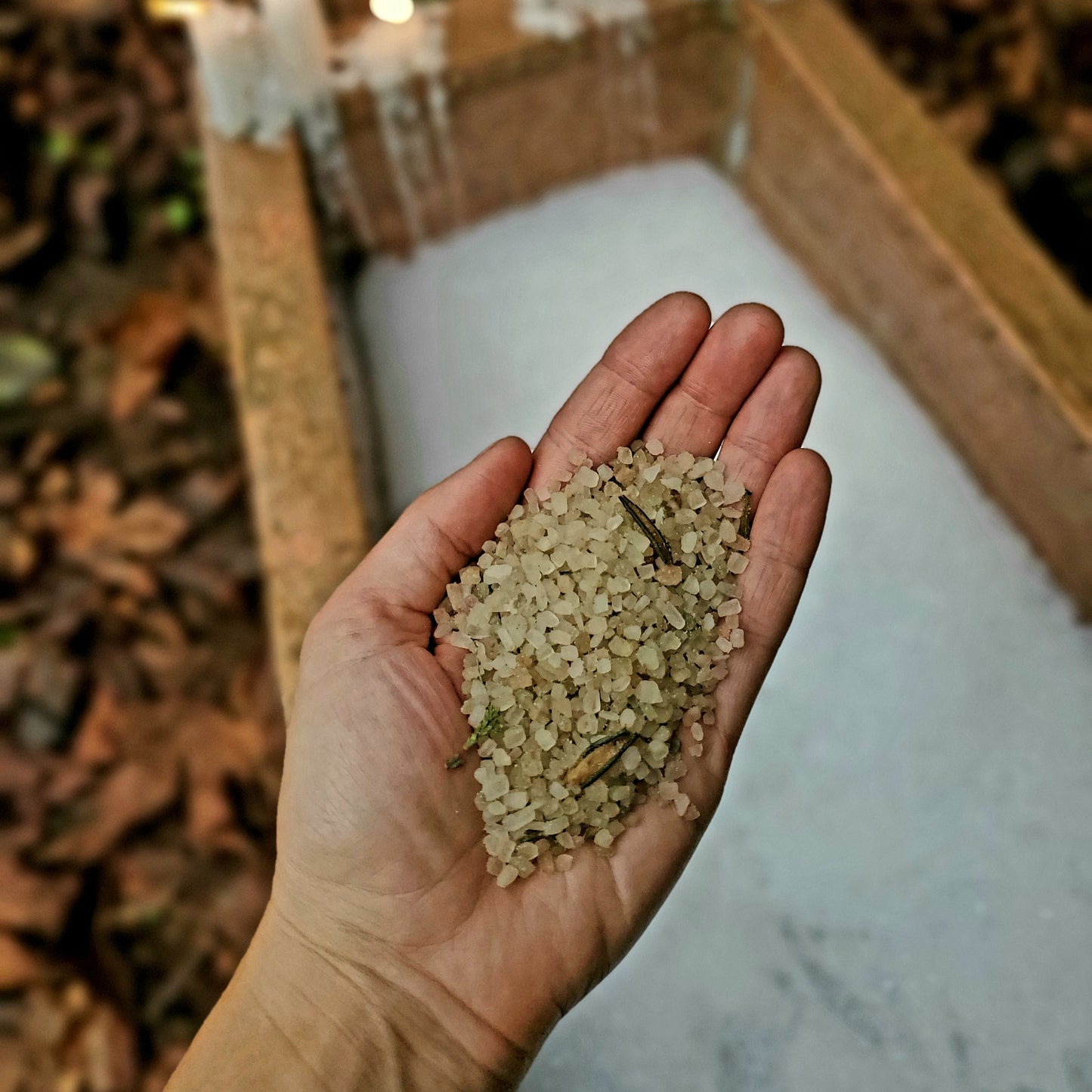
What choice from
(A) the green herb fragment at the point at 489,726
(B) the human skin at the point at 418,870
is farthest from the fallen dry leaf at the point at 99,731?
(A) the green herb fragment at the point at 489,726

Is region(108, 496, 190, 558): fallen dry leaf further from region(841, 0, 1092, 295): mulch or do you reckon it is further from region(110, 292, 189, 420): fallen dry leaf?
region(841, 0, 1092, 295): mulch

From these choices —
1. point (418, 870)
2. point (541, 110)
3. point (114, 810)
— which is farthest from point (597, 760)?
point (541, 110)

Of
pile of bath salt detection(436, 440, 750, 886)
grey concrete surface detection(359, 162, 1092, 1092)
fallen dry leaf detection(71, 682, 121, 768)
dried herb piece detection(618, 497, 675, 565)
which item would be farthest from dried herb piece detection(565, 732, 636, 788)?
fallen dry leaf detection(71, 682, 121, 768)

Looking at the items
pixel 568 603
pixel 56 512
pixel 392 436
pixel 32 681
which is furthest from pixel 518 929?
pixel 56 512

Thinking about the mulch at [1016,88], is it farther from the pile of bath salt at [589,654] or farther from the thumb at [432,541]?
the thumb at [432,541]

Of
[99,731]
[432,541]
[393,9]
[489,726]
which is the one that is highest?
[393,9]

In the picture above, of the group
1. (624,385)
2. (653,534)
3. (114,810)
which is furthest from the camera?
(114,810)

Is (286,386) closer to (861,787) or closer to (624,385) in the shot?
(624,385)

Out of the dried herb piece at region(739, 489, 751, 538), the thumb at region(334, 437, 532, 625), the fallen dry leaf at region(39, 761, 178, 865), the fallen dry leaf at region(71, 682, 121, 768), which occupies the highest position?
the fallen dry leaf at region(71, 682, 121, 768)
